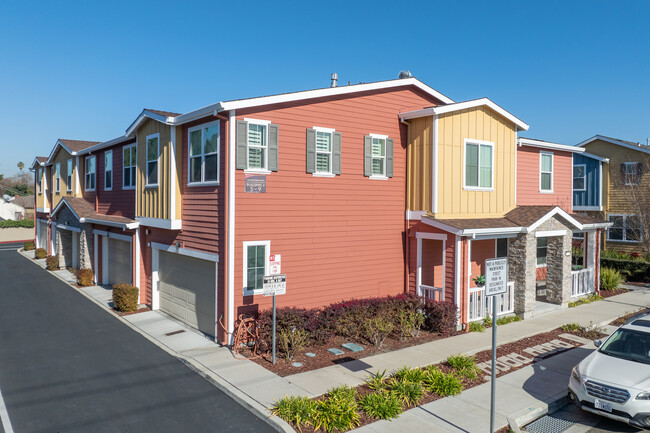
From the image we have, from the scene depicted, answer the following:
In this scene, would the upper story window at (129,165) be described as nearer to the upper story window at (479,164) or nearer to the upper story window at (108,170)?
the upper story window at (108,170)

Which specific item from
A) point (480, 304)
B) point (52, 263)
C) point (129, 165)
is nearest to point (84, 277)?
point (129, 165)

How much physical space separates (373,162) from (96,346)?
→ 33.1 ft

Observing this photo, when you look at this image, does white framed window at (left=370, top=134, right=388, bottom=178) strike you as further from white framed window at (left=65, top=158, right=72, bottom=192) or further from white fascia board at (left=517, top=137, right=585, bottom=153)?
white framed window at (left=65, top=158, right=72, bottom=192)

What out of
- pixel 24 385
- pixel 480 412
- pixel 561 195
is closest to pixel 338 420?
pixel 480 412

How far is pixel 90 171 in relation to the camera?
2328 centimetres

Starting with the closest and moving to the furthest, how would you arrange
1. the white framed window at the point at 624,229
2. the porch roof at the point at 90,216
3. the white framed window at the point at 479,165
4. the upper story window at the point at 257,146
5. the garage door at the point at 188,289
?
the upper story window at the point at 257,146 → the garage door at the point at 188,289 → the white framed window at the point at 479,165 → the porch roof at the point at 90,216 → the white framed window at the point at 624,229

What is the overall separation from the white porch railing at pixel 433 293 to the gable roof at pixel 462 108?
225 inches

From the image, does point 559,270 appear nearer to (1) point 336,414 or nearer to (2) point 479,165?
(2) point 479,165

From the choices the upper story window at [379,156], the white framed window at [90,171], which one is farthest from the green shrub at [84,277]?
the upper story window at [379,156]

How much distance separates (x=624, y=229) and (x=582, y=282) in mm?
10900

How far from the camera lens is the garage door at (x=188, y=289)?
44.4 feet

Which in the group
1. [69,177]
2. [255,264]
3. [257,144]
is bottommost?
[255,264]

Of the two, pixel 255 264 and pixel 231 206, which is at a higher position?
pixel 231 206

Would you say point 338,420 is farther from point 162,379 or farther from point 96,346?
point 96,346
